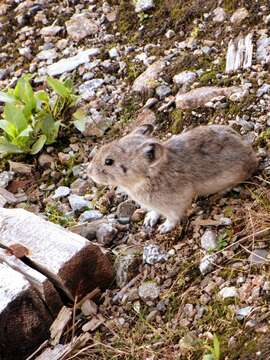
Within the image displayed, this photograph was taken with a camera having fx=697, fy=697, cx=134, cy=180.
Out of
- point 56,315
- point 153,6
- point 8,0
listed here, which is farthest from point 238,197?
point 8,0

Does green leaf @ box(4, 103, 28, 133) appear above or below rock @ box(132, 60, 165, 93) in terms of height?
above

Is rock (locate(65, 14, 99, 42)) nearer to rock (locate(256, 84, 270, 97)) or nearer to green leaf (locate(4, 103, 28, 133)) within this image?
green leaf (locate(4, 103, 28, 133))

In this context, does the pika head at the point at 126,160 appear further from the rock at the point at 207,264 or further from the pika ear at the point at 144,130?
the rock at the point at 207,264

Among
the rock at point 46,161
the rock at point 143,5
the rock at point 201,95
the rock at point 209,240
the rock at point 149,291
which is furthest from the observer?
the rock at point 143,5

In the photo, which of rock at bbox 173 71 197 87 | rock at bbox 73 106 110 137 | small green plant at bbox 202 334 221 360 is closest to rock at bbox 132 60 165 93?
rock at bbox 173 71 197 87

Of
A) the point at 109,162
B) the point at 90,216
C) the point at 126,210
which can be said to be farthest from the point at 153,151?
the point at 90,216

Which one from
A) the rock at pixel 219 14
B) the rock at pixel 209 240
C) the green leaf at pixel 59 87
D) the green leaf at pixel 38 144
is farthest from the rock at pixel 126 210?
the rock at pixel 219 14
